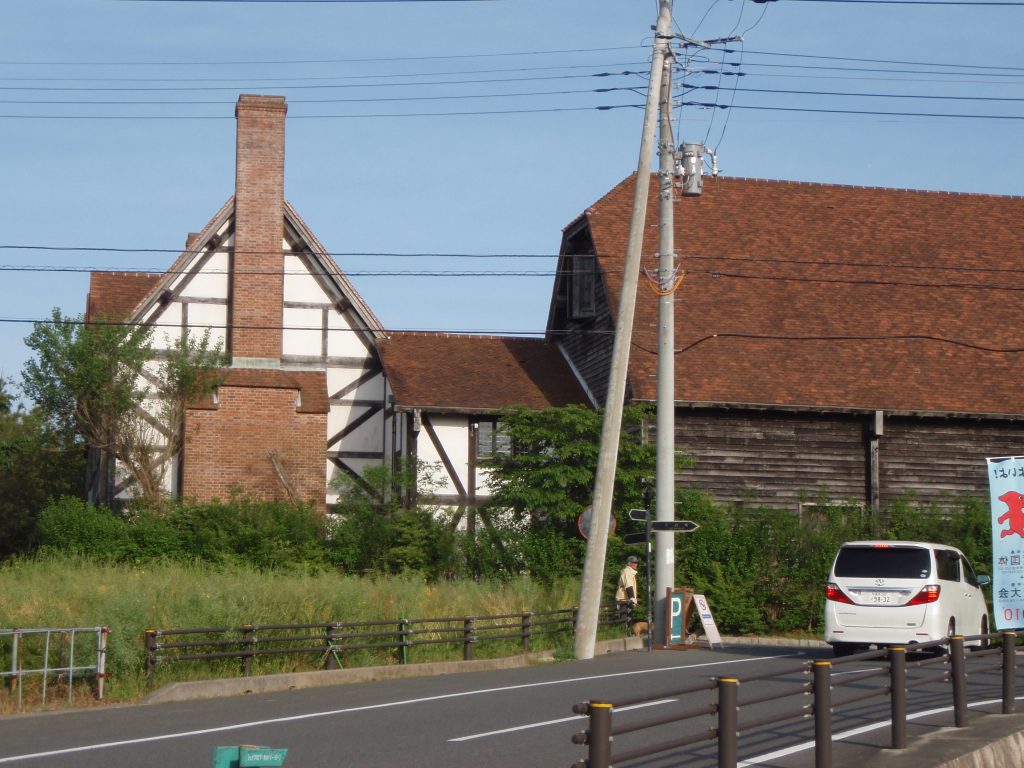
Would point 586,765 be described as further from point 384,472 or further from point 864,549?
point 384,472

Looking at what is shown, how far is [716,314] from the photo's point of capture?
35719mm

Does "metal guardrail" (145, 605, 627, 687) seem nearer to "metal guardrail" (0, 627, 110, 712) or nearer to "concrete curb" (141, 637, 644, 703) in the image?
"concrete curb" (141, 637, 644, 703)

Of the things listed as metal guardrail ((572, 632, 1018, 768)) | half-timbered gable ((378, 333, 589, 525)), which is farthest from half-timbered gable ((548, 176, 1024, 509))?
metal guardrail ((572, 632, 1018, 768))

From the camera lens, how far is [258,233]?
35.4m

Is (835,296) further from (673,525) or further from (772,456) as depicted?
(673,525)

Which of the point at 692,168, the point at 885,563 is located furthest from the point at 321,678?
the point at 692,168

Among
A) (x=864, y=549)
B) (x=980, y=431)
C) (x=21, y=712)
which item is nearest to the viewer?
(x=21, y=712)

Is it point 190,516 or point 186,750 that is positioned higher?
point 190,516

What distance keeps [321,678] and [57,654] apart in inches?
140

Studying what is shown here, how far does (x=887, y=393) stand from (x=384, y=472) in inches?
493

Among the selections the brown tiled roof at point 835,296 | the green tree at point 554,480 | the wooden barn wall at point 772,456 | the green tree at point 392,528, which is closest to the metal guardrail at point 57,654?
the green tree at point 392,528

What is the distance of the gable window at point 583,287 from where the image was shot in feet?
122

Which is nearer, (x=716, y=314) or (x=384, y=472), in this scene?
(x=384, y=472)

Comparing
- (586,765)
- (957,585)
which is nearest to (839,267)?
(957,585)
